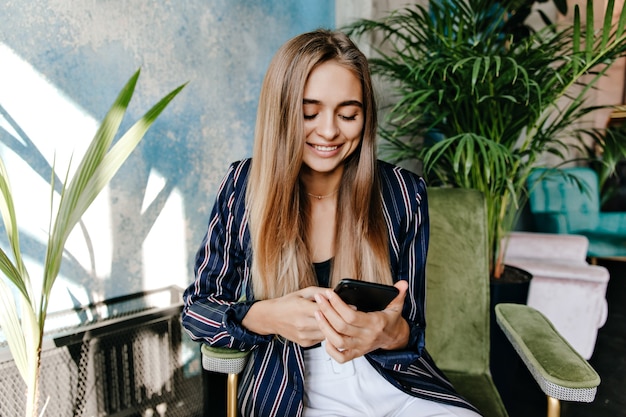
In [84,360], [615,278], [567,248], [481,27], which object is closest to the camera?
[84,360]

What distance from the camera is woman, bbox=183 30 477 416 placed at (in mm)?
950

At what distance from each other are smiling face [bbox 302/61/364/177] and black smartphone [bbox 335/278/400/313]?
1.11 ft

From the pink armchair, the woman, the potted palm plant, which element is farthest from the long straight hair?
the pink armchair

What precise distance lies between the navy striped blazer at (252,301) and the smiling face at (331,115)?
202 millimetres

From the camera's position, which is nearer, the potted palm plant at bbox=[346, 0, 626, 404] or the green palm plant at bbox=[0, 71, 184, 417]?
the green palm plant at bbox=[0, 71, 184, 417]

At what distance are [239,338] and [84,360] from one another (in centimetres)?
64

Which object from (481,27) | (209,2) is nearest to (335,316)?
(209,2)

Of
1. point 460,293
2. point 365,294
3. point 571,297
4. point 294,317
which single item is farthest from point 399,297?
point 571,297

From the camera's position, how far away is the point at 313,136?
3.31ft

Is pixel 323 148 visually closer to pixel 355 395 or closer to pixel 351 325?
pixel 351 325

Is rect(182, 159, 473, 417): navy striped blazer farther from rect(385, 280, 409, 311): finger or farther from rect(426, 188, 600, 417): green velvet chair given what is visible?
rect(426, 188, 600, 417): green velvet chair

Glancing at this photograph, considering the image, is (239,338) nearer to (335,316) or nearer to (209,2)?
(335,316)

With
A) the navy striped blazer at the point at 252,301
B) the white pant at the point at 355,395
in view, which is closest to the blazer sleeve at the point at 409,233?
the navy striped blazer at the point at 252,301

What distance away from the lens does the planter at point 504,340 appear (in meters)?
1.81
